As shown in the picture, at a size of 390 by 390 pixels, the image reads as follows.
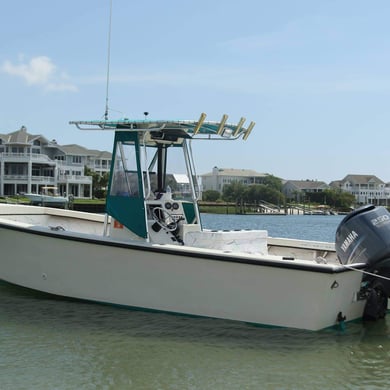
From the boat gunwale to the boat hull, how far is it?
→ 0.04ft

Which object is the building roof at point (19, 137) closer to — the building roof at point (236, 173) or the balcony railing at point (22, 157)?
the balcony railing at point (22, 157)

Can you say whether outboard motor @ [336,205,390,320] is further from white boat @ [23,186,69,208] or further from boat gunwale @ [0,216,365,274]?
white boat @ [23,186,69,208]

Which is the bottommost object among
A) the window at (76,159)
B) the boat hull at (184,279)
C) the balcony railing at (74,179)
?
the boat hull at (184,279)

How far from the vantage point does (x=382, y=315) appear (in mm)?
8344

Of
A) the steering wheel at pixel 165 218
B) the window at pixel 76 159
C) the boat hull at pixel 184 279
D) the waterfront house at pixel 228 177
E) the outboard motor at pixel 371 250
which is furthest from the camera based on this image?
the waterfront house at pixel 228 177

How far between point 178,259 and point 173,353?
149cm

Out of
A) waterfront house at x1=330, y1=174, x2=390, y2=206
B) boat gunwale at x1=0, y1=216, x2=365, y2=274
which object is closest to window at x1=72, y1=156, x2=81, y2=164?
boat gunwale at x1=0, y1=216, x2=365, y2=274

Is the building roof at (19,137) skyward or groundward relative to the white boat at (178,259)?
skyward

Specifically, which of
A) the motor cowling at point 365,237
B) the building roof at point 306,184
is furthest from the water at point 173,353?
the building roof at point 306,184

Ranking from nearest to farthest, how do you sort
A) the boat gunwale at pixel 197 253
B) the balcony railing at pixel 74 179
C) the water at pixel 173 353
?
the water at pixel 173 353
the boat gunwale at pixel 197 253
the balcony railing at pixel 74 179

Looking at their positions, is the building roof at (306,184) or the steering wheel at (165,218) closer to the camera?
the steering wheel at (165,218)

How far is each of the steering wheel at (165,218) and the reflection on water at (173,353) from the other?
1.45 metres

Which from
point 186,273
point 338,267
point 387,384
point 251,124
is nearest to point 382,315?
point 338,267

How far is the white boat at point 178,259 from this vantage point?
25.7ft
